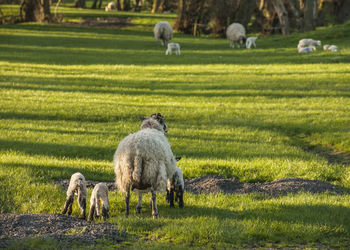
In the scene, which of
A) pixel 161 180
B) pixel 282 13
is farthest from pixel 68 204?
pixel 282 13

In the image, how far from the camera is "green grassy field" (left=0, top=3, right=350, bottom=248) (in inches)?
272

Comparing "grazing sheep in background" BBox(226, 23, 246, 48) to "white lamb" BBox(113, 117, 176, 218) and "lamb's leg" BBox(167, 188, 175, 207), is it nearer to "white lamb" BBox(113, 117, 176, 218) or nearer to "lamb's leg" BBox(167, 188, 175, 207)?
"lamb's leg" BBox(167, 188, 175, 207)

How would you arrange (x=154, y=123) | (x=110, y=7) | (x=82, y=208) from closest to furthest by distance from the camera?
(x=82, y=208)
(x=154, y=123)
(x=110, y=7)

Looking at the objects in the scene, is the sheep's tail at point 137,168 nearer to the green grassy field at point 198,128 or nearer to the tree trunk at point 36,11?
the green grassy field at point 198,128

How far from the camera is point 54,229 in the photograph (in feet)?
21.5

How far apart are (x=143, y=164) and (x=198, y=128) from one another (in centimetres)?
790

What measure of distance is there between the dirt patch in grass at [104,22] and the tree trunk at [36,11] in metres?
2.33

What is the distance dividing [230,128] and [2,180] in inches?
303

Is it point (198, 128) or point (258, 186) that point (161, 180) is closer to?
point (258, 186)

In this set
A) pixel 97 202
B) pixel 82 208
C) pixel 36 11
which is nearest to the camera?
pixel 97 202

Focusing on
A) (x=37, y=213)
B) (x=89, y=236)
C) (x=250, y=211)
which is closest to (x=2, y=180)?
(x=37, y=213)

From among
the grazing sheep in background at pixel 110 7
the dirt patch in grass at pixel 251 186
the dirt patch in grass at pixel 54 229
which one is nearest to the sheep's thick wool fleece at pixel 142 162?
the dirt patch in grass at pixel 54 229

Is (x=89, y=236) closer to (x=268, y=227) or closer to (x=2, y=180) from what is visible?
(x=268, y=227)

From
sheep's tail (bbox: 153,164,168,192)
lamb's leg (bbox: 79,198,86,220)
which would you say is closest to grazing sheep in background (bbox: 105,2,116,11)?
lamb's leg (bbox: 79,198,86,220)
